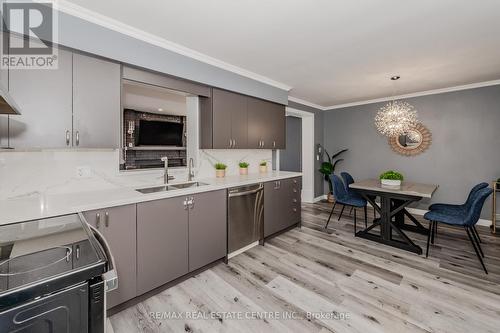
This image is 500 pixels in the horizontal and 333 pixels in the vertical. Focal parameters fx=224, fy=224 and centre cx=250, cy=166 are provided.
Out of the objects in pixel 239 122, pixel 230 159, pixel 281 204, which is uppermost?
pixel 239 122

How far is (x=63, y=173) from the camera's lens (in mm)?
1973

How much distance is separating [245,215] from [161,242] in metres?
1.08

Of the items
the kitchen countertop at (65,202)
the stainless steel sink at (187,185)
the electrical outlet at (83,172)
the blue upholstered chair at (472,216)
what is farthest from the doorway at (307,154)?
the electrical outlet at (83,172)

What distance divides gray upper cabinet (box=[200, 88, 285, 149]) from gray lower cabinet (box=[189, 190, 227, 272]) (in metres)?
0.74

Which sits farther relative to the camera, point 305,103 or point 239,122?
point 305,103

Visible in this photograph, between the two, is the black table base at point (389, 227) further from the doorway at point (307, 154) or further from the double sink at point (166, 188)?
the double sink at point (166, 188)

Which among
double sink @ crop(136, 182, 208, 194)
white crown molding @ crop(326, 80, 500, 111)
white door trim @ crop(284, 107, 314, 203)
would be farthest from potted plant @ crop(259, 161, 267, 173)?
white crown molding @ crop(326, 80, 500, 111)

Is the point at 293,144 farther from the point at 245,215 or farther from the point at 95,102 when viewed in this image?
the point at 95,102

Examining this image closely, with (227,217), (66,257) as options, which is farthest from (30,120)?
(227,217)

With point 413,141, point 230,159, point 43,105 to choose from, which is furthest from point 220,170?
point 413,141

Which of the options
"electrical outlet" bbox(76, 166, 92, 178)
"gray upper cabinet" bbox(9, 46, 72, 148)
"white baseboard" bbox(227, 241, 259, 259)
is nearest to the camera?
"gray upper cabinet" bbox(9, 46, 72, 148)

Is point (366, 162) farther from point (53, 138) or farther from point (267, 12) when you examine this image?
point (53, 138)

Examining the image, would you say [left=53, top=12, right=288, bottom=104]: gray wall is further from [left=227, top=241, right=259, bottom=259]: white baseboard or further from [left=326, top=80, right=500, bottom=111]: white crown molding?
[left=326, top=80, right=500, bottom=111]: white crown molding

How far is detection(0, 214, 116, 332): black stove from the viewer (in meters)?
0.71
